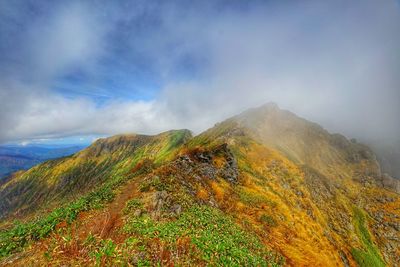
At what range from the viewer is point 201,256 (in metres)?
17.5

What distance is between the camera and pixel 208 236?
71.2 ft

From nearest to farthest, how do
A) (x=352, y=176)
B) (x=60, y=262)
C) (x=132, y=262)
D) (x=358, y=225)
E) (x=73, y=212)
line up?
(x=60, y=262) → (x=132, y=262) → (x=73, y=212) → (x=358, y=225) → (x=352, y=176)

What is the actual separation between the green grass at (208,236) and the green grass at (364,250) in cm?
4575

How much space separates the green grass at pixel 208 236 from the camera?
61.2 feet

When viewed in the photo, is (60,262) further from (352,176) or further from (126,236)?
(352,176)

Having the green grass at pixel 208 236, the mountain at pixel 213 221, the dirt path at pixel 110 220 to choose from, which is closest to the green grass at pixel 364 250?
the mountain at pixel 213 221

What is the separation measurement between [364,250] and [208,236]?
62.9 m

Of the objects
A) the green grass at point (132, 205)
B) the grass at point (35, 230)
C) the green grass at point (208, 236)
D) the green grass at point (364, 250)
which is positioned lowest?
the green grass at point (364, 250)

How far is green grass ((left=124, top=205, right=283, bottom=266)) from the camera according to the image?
1866 centimetres

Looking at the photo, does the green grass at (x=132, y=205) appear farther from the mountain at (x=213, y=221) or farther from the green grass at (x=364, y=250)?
the green grass at (x=364, y=250)

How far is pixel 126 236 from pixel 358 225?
8161cm

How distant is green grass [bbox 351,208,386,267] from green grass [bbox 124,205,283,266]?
1801 inches

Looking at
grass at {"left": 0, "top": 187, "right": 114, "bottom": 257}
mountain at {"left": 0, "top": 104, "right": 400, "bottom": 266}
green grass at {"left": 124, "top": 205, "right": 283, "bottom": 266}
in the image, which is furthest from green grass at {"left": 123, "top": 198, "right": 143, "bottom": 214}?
grass at {"left": 0, "top": 187, "right": 114, "bottom": 257}

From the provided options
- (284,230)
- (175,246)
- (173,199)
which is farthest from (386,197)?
(175,246)
